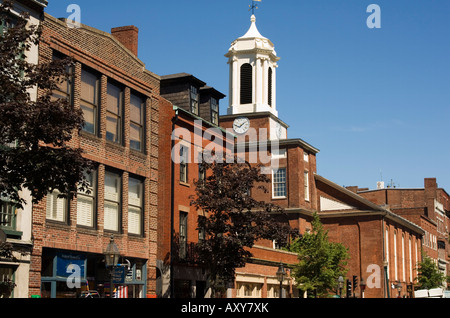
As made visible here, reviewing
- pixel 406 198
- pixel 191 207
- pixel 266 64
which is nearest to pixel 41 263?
pixel 191 207

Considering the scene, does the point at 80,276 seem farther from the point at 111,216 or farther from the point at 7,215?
the point at 7,215

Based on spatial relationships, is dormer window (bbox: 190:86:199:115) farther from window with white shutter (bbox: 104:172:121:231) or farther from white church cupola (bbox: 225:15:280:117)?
white church cupola (bbox: 225:15:280:117)

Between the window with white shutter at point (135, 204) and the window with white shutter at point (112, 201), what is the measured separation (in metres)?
1.01

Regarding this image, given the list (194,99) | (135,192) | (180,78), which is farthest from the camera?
(194,99)

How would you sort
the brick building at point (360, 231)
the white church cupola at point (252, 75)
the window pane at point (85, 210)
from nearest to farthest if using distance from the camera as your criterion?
the window pane at point (85, 210)
the brick building at point (360, 231)
the white church cupola at point (252, 75)

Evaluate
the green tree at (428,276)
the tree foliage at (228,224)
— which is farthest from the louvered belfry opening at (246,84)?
the tree foliage at (228,224)

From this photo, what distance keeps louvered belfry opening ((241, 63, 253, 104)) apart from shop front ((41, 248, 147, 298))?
40.6 m

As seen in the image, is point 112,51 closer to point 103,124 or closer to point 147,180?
point 103,124

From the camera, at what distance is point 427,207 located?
98125 millimetres

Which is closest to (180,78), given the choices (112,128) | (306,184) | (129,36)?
(129,36)

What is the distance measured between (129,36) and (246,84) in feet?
118

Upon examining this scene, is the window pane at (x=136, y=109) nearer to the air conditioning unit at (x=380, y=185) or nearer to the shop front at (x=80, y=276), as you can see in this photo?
the shop front at (x=80, y=276)

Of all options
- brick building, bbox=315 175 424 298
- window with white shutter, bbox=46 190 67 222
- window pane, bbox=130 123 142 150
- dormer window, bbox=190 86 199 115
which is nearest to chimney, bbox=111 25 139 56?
window pane, bbox=130 123 142 150

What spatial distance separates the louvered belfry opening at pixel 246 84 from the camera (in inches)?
2665
